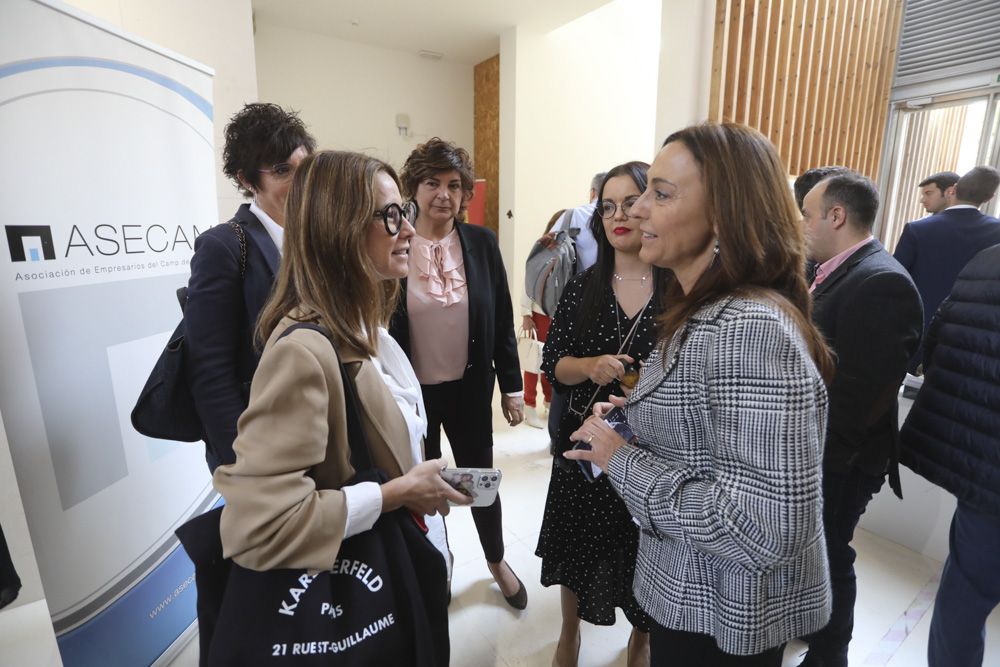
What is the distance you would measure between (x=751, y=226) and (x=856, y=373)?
101cm

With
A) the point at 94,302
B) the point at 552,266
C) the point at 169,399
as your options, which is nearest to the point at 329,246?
the point at 169,399

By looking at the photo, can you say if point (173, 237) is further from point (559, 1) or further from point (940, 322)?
point (559, 1)

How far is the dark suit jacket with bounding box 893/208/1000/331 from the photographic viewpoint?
3.32 metres

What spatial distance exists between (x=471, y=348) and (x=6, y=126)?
4.71 ft

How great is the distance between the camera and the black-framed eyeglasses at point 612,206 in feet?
5.08

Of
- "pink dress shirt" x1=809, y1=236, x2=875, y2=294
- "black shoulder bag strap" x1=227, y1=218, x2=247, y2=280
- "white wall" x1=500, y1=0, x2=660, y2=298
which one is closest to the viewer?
"black shoulder bag strap" x1=227, y1=218, x2=247, y2=280

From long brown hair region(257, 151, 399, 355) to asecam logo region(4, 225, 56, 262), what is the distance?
0.82m

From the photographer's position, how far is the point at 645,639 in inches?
65.0

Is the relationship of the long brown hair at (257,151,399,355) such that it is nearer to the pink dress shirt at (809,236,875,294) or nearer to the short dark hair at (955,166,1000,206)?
the pink dress shirt at (809,236,875,294)

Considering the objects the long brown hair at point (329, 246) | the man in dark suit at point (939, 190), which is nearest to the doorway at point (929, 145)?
the man in dark suit at point (939, 190)

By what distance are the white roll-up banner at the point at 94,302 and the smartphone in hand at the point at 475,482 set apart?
118 centimetres

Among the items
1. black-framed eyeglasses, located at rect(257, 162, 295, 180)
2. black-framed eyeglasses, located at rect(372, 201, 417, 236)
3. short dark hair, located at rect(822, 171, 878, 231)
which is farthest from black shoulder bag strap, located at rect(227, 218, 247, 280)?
short dark hair, located at rect(822, 171, 878, 231)

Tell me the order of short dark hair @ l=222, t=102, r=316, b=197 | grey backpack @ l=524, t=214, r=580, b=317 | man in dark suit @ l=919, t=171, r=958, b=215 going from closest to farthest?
short dark hair @ l=222, t=102, r=316, b=197, grey backpack @ l=524, t=214, r=580, b=317, man in dark suit @ l=919, t=171, r=958, b=215

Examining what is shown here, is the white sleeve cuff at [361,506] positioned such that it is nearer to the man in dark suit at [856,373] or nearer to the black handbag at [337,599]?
the black handbag at [337,599]
